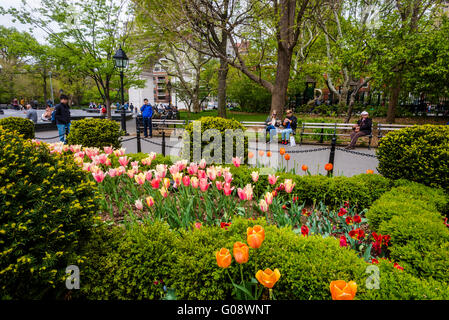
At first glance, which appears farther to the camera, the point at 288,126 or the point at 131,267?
A: the point at 288,126

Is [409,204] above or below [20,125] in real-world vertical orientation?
below

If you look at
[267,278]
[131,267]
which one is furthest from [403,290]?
[131,267]

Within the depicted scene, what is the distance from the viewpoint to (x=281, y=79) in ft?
40.1

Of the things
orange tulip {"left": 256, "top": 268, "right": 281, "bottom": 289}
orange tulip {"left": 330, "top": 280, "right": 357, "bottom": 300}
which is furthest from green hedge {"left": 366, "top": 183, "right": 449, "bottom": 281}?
orange tulip {"left": 256, "top": 268, "right": 281, "bottom": 289}

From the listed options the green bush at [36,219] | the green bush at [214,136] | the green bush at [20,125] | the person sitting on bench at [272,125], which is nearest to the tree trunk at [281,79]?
the person sitting on bench at [272,125]

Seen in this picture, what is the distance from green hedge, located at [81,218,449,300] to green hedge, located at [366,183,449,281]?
0.35 metres

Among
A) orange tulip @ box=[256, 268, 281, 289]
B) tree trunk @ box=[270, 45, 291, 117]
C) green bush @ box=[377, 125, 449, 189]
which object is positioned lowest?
orange tulip @ box=[256, 268, 281, 289]

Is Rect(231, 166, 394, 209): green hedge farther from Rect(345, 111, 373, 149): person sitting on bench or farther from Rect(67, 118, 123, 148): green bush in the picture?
Rect(345, 111, 373, 149): person sitting on bench

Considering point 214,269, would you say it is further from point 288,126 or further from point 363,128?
point 363,128

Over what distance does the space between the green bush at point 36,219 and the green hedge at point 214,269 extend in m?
0.28

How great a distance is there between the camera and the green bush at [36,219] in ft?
4.87

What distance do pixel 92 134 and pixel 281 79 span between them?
351 inches

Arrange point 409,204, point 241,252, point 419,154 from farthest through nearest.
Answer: point 419,154
point 409,204
point 241,252

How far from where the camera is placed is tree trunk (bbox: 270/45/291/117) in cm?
1175
